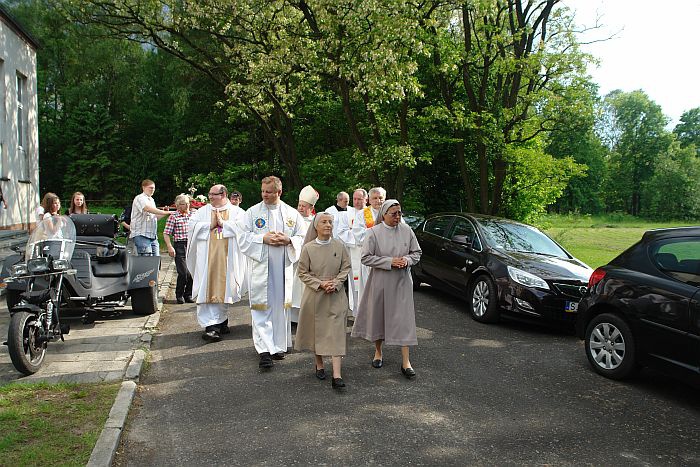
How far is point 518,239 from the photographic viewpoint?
992 cm

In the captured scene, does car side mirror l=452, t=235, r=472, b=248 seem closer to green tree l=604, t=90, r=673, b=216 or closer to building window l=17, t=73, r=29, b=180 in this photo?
building window l=17, t=73, r=29, b=180

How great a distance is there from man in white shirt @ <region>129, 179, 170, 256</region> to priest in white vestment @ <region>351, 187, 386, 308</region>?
3.47 metres

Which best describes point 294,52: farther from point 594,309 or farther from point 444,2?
point 594,309

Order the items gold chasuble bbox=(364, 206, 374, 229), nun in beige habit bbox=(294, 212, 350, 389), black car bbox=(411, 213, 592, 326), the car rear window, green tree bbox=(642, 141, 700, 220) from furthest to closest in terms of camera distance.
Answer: green tree bbox=(642, 141, 700, 220), the car rear window, gold chasuble bbox=(364, 206, 374, 229), black car bbox=(411, 213, 592, 326), nun in beige habit bbox=(294, 212, 350, 389)

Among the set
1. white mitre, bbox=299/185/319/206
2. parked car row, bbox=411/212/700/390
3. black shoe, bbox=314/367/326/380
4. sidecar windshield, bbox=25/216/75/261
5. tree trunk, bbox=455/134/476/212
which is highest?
tree trunk, bbox=455/134/476/212

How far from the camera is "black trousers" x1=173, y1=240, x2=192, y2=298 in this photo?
1027 cm

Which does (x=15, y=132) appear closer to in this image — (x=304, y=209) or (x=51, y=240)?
(x=51, y=240)

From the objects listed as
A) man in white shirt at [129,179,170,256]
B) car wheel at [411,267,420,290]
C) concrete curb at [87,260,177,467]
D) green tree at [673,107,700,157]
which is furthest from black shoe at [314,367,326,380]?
green tree at [673,107,700,157]

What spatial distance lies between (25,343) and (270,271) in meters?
2.62

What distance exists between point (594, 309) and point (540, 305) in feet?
5.36

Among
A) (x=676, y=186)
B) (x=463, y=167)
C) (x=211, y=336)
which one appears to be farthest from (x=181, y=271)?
(x=676, y=186)

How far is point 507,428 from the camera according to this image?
494 cm

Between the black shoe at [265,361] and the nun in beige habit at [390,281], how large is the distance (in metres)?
1.07

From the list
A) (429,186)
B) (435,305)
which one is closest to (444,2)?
(429,186)
